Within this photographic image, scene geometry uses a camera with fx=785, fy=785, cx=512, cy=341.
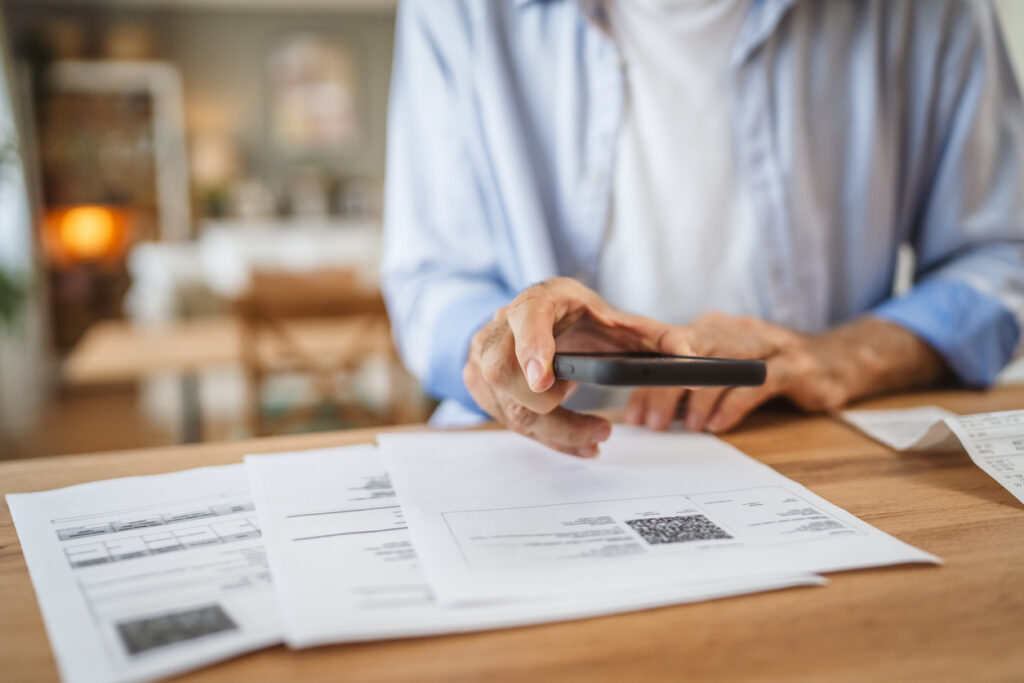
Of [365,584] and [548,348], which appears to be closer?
[365,584]

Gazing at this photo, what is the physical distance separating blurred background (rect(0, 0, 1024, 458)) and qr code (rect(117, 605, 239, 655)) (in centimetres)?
230

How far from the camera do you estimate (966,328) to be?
0.79 meters

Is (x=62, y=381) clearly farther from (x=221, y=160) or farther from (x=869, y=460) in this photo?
(x=869, y=460)

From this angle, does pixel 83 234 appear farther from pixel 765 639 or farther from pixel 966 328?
pixel 765 639

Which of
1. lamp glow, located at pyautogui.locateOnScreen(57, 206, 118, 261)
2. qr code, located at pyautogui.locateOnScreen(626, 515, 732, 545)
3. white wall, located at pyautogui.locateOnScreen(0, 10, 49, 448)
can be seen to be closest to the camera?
qr code, located at pyautogui.locateOnScreen(626, 515, 732, 545)

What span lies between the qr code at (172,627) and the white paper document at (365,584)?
3cm

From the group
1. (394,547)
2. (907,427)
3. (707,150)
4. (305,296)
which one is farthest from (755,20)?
(305,296)

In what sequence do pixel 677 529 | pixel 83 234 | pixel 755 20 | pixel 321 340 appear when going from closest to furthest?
pixel 677 529, pixel 755 20, pixel 321 340, pixel 83 234

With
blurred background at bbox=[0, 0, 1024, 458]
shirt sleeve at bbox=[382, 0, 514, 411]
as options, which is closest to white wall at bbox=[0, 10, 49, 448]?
blurred background at bbox=[0, 0, 1024, 458]

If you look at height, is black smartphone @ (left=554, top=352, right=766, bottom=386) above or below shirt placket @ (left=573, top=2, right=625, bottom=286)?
below

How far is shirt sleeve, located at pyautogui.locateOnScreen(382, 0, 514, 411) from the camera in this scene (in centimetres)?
91

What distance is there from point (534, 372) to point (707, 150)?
526 mm

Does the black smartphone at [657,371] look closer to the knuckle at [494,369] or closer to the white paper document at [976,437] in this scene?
the knuckle at [494,369]

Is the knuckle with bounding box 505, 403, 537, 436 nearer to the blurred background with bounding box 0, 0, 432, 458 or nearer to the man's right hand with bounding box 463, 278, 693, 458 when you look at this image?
the man's right hand with bounding box 463, 278, 693, 458
